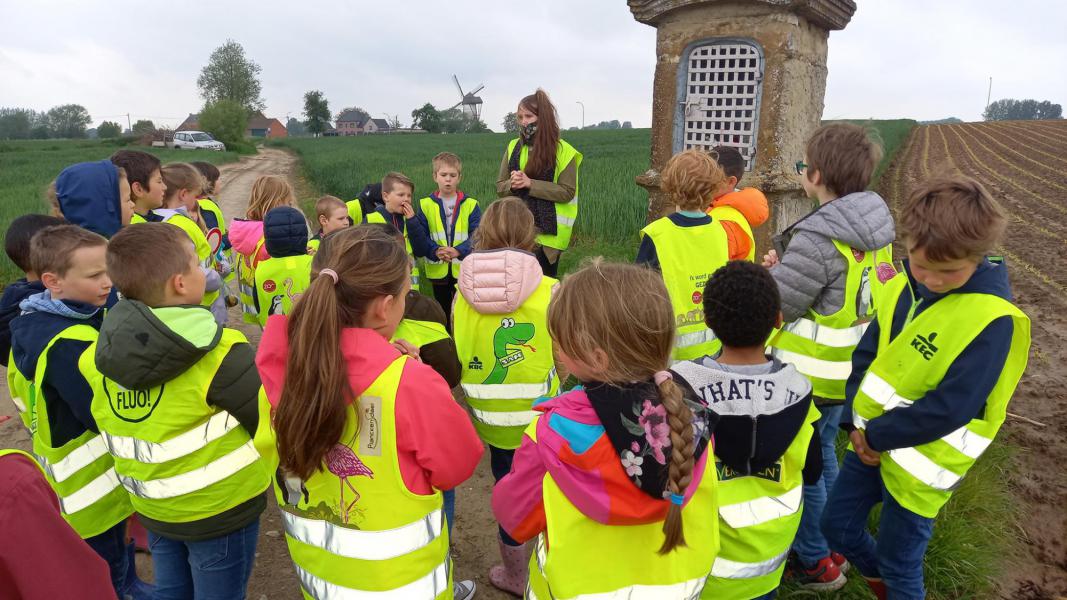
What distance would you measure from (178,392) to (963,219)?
247 centimetres

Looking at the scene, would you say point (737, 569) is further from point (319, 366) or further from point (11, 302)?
point (11, 302)

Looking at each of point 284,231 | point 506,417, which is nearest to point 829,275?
point 506,417

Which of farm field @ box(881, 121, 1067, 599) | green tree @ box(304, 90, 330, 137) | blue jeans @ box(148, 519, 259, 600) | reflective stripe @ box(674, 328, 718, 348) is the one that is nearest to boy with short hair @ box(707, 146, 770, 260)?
reflective stripe @ box(674, 328, 718, 348)

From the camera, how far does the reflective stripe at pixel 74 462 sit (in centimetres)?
227

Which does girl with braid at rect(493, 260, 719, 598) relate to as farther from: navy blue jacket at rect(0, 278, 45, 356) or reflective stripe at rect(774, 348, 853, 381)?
navy blue jacket at rect(0, 278, 45, 356)

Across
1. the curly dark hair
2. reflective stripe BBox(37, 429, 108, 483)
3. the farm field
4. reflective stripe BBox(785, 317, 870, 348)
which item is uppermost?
the curly dark hair

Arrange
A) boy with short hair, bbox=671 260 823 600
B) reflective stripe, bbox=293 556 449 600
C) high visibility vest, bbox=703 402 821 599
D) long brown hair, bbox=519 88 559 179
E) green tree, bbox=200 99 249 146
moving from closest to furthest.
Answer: reflective stripe, bbox=293 556 449 600 → boy with short hair, bbox=671 260 823 600 → high visibility vest, bbox=703 402 821 599 → long brown hair, bbox=519 88 559 179 → green tree, bbox=200 99 249 146

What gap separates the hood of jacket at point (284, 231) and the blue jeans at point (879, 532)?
301 cm

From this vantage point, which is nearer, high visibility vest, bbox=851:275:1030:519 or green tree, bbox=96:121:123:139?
high visibility vest, bbox=851:275:1030:519

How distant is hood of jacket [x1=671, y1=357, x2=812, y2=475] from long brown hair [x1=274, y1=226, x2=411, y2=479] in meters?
0.98

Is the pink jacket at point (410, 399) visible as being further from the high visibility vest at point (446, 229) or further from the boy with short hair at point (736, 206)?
the high visibility vest at point (446, 229)

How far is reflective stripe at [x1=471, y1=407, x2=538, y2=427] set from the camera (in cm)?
264

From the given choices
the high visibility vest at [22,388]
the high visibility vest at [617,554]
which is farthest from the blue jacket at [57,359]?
the high visibility vest at [617,554]

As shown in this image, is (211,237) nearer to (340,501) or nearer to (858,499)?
(340,501)
